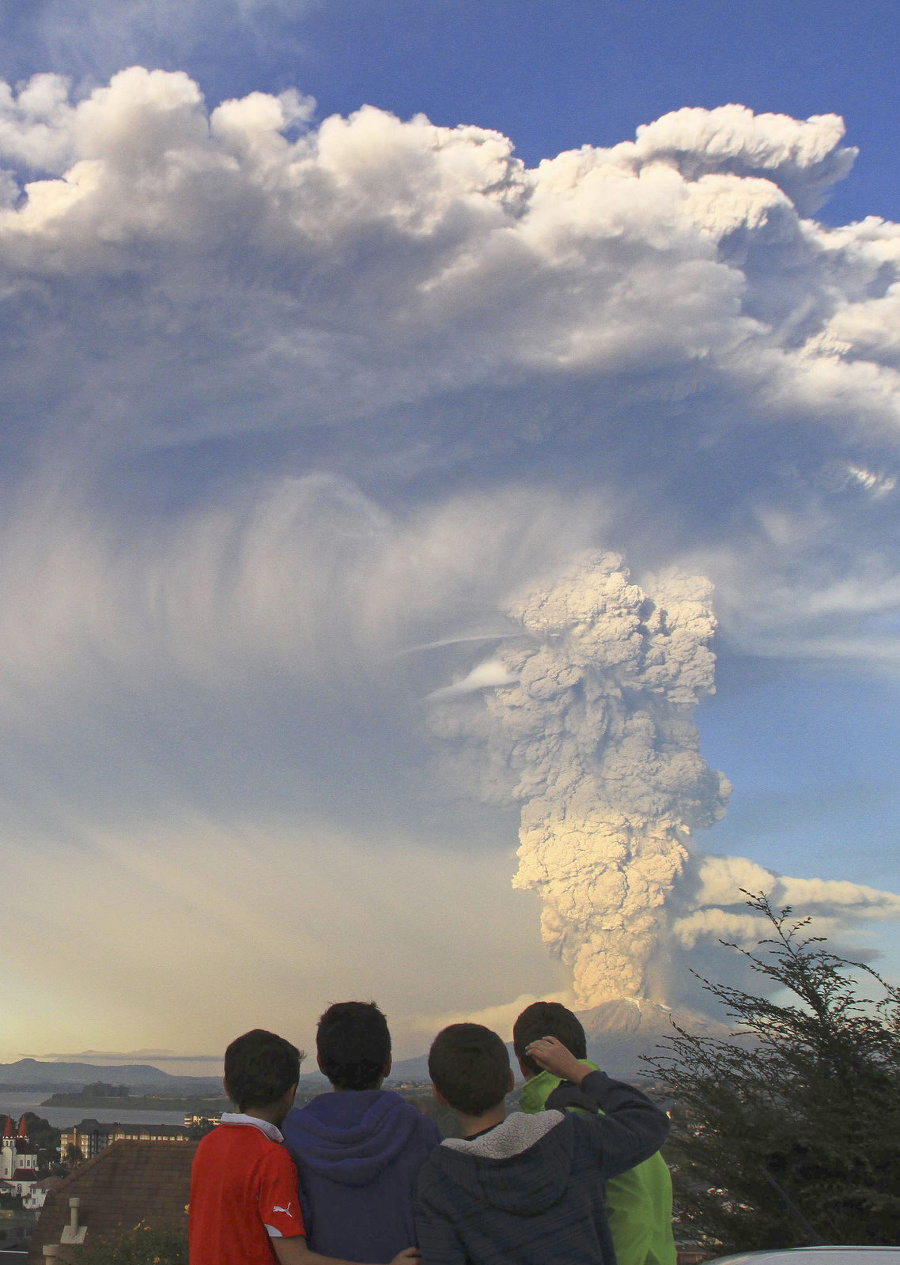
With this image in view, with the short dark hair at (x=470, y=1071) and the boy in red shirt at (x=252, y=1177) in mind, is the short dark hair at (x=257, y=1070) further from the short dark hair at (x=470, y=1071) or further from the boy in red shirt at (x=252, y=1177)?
the short dark hair at (x=470, y=1071)

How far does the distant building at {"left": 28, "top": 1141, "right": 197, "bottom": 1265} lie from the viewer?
18922 millimetres

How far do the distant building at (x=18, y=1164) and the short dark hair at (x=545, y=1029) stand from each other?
2492 inches

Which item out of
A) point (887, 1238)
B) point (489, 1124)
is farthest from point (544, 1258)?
point (887, 1238)

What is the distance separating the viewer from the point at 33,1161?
2404 inches

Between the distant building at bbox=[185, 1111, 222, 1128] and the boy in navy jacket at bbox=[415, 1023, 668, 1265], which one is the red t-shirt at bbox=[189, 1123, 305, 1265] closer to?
the distant building at bbox=[185, 1111, 222, 1128]

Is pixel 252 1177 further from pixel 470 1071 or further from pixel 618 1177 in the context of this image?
pixel 618 1177

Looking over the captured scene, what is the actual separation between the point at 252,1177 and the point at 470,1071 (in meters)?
0.62

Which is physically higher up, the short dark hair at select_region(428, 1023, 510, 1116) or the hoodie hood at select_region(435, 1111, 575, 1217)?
the short dark hair at select_region(428, 1023, 510, 1116)

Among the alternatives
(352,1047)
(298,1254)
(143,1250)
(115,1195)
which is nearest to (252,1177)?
(298,1254)

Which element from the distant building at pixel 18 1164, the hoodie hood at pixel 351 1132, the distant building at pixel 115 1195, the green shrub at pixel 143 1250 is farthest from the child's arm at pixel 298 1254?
the distant building at pixel 18 1164

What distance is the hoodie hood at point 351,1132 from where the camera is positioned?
2.27m

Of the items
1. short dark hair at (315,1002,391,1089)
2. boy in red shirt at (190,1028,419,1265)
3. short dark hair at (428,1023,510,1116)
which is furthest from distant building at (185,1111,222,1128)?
short dark hair at (428,1023,510,1116)

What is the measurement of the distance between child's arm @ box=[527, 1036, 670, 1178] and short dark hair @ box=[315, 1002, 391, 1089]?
384 mm

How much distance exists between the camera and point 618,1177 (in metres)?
2.42
